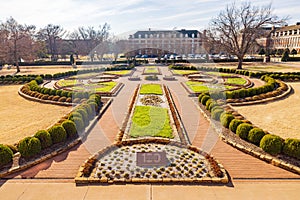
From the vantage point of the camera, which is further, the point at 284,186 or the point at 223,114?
the point at 223,114

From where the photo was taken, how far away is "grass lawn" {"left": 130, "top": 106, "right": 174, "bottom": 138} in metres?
10.3

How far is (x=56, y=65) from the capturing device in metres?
51.9

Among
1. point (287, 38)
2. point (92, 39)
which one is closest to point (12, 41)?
point (92, 39)

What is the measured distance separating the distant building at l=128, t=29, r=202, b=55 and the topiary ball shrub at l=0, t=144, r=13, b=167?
31843 mm

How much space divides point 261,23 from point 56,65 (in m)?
43.2

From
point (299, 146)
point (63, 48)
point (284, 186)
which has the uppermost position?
point (63, 48)

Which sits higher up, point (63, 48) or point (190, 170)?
point (63, 48)

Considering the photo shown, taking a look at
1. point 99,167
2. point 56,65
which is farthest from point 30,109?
point 56,65

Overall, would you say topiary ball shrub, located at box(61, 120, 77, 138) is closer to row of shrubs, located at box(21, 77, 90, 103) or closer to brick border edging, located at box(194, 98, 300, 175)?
row of shrubs, located at box(21, 77, 90, 103)

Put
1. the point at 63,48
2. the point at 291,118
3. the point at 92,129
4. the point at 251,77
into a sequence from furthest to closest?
1. the point at 63,48
2. the point at 251,77
3. the point at 291,118
4. the point at 92,129

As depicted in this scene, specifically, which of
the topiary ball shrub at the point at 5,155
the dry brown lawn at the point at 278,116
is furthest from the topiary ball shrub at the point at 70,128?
the dry brown lawn at the point at 278,116

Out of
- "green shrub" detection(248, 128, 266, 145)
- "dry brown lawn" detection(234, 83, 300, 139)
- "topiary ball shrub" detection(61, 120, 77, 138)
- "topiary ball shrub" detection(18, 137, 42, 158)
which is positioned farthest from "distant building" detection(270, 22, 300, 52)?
"topiary ball shrub" detection(18, 137, 42, 158)

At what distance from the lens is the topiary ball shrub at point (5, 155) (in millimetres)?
7504

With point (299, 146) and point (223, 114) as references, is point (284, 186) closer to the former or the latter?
point (299, 146)
